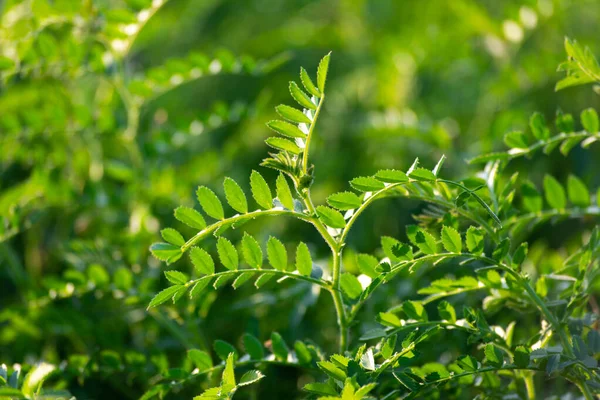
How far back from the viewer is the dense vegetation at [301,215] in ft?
2.01

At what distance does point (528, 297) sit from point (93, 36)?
0.74m

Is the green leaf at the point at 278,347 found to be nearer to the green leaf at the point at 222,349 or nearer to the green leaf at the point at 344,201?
the green leaf at the point at 222,349

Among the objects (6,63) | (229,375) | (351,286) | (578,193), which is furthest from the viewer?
(6,63)

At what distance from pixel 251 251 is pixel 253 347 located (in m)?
0.12

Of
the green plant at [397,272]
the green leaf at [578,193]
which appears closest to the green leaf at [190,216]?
the green plant at [397,272]

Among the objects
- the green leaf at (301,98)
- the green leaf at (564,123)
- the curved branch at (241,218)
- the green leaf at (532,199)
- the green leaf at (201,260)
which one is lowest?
the green leaf at (532,199)

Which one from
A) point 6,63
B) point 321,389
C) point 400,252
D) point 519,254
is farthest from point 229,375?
point 6,63

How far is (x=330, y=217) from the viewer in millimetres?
585

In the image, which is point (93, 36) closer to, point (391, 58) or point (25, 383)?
point (25, 383)

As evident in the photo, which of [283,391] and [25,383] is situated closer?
[25,383]

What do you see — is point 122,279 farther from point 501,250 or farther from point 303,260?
point 501,250

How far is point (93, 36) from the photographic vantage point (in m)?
1.03

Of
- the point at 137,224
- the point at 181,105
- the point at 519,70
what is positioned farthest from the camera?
the point at 181,105

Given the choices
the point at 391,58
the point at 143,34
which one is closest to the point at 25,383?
the point at 143,34
